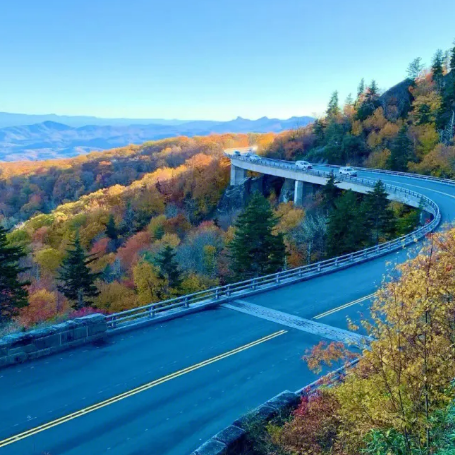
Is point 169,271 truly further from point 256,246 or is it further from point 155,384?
point 155,384

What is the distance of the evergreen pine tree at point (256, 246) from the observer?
34.9 metres

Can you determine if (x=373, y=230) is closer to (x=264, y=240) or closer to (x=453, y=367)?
(x=264, y=240)

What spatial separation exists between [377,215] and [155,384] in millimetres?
33333

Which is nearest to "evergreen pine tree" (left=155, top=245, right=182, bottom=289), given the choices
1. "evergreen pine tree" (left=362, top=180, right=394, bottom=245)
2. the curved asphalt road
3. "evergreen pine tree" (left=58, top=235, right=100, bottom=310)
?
"evergreen pine tree" (left=58, top=235, right=100, bottom=310)

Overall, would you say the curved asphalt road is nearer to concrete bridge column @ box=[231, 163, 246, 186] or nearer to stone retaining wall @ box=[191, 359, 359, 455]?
stone retaining wall @ box=[191, 359, 359, 455]

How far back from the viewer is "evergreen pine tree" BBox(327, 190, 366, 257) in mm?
39156

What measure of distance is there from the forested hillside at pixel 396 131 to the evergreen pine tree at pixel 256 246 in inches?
1320

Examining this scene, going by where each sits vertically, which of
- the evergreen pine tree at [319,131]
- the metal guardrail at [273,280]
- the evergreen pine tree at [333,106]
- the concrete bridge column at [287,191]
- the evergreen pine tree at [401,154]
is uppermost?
the evergreen pine tree at [333,106]

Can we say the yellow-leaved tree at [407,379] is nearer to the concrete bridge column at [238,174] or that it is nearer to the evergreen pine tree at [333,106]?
the concrete bridge column at [238,174]

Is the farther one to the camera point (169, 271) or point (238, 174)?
point (238, 174)

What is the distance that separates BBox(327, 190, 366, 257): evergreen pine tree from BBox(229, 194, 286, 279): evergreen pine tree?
6957 mm

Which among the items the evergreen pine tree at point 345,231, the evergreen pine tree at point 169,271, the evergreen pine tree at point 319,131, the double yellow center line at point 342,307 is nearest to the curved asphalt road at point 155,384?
the double yellow center line at point 342,307

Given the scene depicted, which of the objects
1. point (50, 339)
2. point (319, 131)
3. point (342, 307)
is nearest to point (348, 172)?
point (319, 131)

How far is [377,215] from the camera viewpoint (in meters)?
41.2
